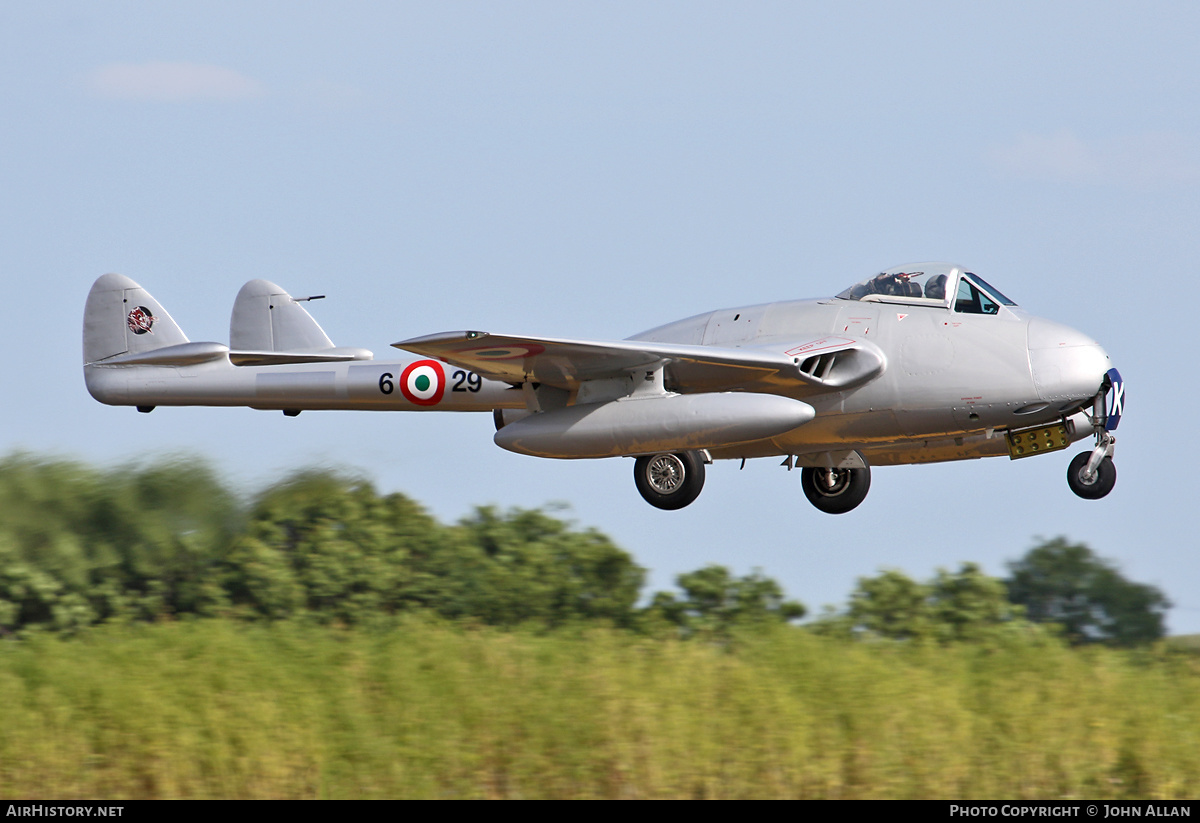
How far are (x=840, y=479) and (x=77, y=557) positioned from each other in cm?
1199

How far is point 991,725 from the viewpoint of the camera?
1555cm

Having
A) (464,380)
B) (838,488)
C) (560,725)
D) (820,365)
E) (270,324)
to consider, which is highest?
(270,324)

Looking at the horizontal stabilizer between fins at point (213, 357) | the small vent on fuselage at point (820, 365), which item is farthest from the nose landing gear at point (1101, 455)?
the horizontal stabilizer between fins at point (213, 357)

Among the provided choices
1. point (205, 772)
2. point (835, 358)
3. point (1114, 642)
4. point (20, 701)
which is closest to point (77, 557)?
point (20, 701)

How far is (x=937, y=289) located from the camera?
50.0 ft

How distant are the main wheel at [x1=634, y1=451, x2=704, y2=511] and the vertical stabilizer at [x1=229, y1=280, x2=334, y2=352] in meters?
6.62

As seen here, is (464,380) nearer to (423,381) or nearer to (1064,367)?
(423,381)

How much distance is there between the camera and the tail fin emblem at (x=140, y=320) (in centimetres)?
1917

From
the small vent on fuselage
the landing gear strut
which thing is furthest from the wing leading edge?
the landing gear strut

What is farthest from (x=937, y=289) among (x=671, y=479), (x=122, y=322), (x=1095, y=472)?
(x=122, y=322)

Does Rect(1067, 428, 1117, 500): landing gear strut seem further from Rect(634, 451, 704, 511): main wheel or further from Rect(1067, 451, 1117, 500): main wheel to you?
Rect(634, 451, 704, 511): main wheel

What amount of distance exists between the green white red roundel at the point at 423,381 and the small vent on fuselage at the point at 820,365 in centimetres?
457

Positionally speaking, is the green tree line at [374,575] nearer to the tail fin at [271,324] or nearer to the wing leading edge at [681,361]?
the tail fin at [271,324]

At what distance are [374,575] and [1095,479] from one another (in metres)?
14.0
